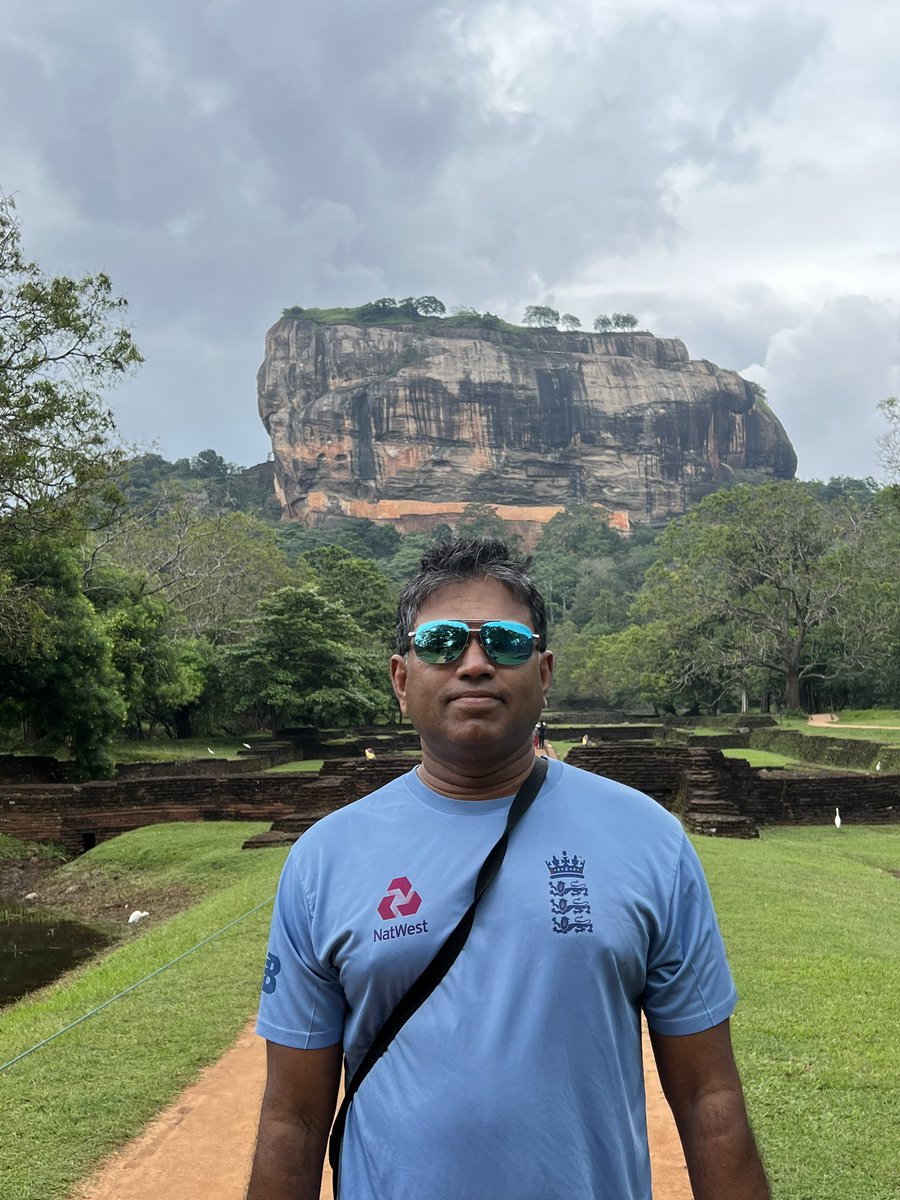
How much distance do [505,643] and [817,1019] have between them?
165 inches

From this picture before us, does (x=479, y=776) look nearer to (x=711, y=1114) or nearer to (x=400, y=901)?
(x=400, y=901)

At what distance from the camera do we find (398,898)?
1.64m

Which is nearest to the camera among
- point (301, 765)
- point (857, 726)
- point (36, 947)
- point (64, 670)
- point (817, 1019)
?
point (817, 1019)

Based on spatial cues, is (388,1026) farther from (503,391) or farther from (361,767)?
(503,391)

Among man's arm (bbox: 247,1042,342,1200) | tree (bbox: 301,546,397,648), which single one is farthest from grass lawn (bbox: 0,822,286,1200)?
tree (bbox: 301,546,397,648)

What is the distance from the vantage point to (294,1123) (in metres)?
1.71

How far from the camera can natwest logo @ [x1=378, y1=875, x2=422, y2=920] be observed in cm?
163

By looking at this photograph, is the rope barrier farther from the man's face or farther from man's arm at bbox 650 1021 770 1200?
man's arm at bbox 650 1021 770 1200

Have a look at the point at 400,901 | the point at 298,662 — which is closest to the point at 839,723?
the point at 298,662

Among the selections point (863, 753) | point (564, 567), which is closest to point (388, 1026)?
point (863, 753)

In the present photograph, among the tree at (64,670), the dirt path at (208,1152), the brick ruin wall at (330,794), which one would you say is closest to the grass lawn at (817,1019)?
the dirt path at (208,1152)

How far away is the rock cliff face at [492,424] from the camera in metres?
112

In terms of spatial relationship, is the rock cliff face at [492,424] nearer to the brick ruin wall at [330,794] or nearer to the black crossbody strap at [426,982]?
the brick ruin wall at [330,794]

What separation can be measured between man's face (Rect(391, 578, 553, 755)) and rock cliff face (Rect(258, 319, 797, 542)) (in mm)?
109499
